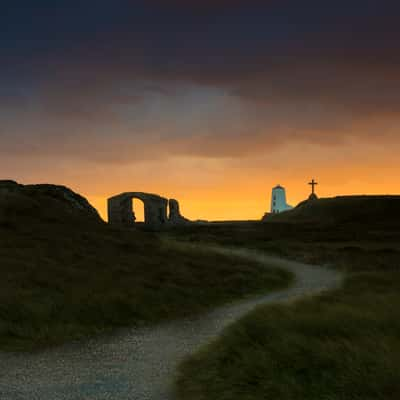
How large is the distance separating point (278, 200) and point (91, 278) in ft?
304

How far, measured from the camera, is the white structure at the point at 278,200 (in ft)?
350

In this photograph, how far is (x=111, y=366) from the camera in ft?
Result: 29.0

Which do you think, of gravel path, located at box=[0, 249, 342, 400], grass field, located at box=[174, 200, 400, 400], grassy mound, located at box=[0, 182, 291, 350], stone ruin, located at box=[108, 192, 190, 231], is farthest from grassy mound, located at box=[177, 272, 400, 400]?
stone ruin, located at box=[108, 192, 190, 231]

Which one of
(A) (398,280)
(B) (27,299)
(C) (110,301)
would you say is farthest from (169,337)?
(A) (398,280)

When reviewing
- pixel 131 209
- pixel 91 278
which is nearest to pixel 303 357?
pixel 91 278

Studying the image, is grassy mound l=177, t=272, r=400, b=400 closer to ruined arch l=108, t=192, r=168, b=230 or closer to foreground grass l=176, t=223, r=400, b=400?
foreground grass l=176, t=223, r=400, b=400

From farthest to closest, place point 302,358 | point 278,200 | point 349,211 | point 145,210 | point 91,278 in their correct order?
point 278,200 < point 349,211 < point 145,210 < point 91,278 < point 302,358

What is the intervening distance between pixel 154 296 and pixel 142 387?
6.84 metres

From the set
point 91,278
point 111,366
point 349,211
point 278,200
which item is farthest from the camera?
point 278,200

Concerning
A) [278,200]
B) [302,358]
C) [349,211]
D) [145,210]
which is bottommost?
[302,358]

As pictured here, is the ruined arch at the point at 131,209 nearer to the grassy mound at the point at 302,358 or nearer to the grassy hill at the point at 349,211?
the grassy hill at the point at 349,211

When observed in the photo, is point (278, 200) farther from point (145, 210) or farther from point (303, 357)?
point (303, 357)

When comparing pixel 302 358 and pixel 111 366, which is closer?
pixel 302 358

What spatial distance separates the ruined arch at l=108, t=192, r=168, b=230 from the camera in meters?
54.8
